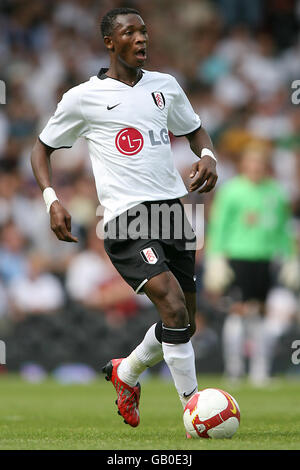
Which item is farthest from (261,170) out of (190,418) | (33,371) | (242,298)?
(190,418)

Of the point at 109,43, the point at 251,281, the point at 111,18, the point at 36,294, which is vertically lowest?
the point at 36,294

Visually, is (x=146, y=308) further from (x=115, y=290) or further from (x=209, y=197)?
(x=209, y=197)

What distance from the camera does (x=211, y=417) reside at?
596 cm

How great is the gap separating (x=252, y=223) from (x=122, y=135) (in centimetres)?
599

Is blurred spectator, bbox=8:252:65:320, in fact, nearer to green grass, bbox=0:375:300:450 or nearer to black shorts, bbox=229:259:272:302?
green grass, bbox=0:375:300:450

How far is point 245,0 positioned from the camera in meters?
18.1

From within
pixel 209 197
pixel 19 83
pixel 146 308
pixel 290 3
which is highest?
pixel 290 3

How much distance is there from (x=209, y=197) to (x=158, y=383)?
3769mm

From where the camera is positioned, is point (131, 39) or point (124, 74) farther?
point (124, 74)

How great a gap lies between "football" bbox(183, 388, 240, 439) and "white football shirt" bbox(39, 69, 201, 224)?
1.28 m

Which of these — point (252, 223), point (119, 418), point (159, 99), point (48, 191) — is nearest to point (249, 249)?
point (252, 223)

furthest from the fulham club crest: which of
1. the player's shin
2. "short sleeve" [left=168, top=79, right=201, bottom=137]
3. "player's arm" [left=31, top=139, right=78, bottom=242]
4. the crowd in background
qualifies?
the crowd in background

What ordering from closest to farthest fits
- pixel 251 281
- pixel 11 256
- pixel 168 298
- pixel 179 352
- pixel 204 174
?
pixel 168 298 → pixel 179 352 → pixel 204 174 → pixel 251 281 → pixel 11 256

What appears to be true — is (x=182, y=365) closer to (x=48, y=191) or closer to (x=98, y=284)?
(x=48, y=191)
